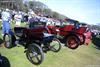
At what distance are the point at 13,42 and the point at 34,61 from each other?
5.60ft

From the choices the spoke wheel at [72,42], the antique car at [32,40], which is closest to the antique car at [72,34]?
the spoke wheel at [72,42]

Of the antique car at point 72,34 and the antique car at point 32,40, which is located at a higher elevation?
the antique car at point 32,40

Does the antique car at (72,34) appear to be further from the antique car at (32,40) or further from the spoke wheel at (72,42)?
the antique car at (32,40)

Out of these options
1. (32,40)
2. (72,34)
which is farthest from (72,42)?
(32,40)

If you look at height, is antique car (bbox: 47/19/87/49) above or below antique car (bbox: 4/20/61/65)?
below

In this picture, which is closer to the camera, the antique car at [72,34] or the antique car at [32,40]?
the antique car at [32,40]

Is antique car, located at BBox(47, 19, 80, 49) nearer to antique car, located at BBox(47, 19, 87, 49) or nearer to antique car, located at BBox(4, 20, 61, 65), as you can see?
antique car, located at BBox(47, 19, 87, 49)

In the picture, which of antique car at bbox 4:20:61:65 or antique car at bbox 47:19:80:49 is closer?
antique car at bbox 4:20:61:65

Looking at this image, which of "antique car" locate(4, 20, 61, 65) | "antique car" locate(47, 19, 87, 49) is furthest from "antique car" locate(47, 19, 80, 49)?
"antique car" locate(4, 20, 61, 65)

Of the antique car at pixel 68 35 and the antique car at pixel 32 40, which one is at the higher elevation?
the antique car at pixel 32 40

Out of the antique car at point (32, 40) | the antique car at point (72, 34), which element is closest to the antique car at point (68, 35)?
the antique car at point (72, 34)

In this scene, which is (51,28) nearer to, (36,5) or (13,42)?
(13,42)

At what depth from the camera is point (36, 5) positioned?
77625 mm

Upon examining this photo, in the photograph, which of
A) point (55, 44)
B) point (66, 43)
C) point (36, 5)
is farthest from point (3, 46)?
point (36, 5)
